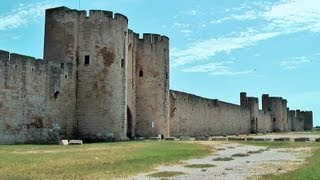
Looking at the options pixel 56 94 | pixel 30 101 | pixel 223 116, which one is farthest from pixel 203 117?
pixel 30 101

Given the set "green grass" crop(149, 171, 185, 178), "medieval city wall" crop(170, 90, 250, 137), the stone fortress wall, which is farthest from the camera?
the stone fortress wall

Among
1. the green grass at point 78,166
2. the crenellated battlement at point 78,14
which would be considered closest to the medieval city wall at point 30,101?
the crenellated battlement at point 78,14

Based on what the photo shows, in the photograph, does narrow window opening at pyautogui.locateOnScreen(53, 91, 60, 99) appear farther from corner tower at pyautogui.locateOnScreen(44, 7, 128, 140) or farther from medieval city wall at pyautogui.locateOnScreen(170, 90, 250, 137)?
medieval city wall at pyautogui.locateOnScreen(170, 90, 250, 137)

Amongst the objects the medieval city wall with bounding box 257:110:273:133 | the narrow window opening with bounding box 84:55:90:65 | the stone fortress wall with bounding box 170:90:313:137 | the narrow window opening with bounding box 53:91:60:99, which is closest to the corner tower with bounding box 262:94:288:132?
the stone fortress wall with bounding box 170:90:313:137

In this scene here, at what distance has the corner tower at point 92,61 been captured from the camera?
27766 mm

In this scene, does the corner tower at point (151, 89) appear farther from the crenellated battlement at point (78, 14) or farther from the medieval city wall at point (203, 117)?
the crenellated battlement at point (78, 14)

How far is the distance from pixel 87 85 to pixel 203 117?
2050 cm

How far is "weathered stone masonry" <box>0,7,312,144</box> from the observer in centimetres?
2380

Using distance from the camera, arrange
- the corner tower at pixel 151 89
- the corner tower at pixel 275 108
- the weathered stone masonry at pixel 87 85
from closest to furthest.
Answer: the weathered stone masonry at pixel 87 85
the corner tower at pixel 151 89
the corner tower at pixel 275 108

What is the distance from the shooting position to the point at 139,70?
3459cm

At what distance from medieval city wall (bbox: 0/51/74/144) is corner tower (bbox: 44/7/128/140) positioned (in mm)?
1096

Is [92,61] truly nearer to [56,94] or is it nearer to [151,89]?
[56,94]

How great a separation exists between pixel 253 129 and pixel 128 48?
1348 inches

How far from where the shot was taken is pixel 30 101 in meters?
24.4
